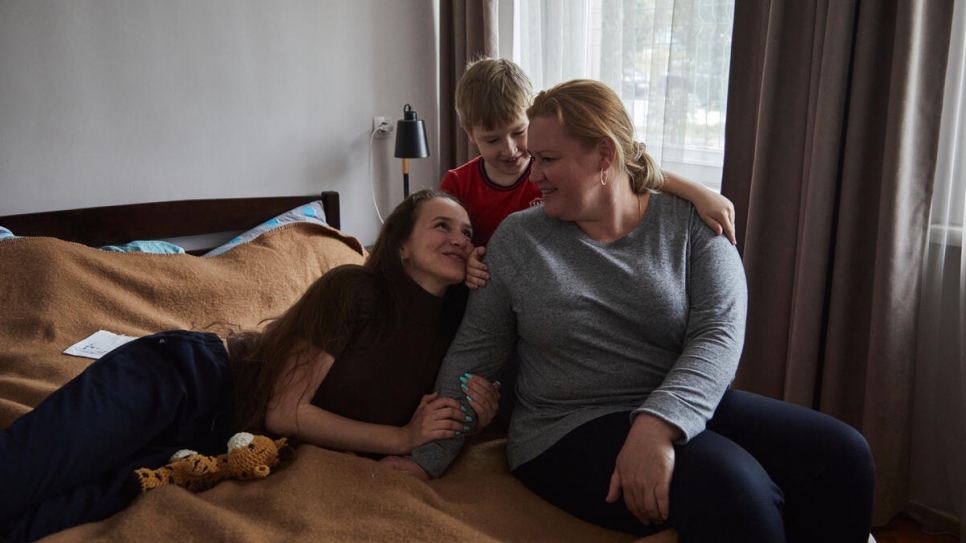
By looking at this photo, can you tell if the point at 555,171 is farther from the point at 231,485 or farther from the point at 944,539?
the point at 944,539

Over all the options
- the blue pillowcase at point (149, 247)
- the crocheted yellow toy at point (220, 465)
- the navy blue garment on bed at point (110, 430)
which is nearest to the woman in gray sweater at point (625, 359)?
the crocheted yellow toy at point (220, 465)

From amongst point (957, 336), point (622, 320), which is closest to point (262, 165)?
point (622, 320)

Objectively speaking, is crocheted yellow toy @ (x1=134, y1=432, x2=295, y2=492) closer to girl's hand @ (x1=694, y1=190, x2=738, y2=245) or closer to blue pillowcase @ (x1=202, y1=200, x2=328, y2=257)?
girl's hand @ (x1=694, y1=190, x2=738, y2=245)

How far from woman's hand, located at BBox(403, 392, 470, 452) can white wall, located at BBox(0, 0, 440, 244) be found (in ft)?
5.10

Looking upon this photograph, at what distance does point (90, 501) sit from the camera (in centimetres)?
134

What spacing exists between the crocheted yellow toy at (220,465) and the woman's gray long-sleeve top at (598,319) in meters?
0.29

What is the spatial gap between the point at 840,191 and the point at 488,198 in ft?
3.14

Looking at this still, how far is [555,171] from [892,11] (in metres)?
1.08

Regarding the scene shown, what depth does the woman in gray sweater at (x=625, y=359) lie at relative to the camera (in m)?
1.22

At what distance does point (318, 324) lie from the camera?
5.19 ft

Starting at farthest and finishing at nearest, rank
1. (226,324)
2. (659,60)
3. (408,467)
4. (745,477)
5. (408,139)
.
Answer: (408,139) < (659,60) < (226,324) < (408,467) < (745,477)

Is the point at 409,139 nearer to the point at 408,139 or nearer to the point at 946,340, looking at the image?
the point at 408,139

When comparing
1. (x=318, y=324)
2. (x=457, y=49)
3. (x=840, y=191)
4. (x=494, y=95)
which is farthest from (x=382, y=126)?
(x=840, y=191)

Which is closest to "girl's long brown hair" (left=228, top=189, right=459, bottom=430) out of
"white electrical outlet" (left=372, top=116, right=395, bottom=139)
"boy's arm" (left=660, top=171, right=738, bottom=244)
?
"boy's arm" (left=660, top=171, right=738, bottom=244)
